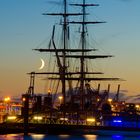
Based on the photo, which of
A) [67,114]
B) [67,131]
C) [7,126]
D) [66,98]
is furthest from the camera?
[66,98]

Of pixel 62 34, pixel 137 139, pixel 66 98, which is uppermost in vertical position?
pixel 62 34

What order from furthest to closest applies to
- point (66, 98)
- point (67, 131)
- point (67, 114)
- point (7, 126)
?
point (66, 98) < point (67, 114) < point (67, 131) < point (7, 126)

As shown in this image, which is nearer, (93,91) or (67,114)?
(67,114)

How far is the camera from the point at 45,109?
427 feet

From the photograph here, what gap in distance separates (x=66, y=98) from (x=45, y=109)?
1174 cm

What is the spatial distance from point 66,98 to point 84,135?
1909cm

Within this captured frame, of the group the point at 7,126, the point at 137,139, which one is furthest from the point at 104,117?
the point at 7,126

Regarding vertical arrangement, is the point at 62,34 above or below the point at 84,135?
above

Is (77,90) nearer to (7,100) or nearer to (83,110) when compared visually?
(83,110)

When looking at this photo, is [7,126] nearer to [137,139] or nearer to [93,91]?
[137,139]

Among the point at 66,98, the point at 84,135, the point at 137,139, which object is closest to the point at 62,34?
the point at 66,98

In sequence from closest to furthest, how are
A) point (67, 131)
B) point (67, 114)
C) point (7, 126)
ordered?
point (7, 126)
point (67, 131)
point (67, 114)

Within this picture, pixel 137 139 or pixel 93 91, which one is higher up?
pixel 93 91

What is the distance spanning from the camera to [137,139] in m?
113
